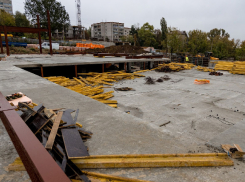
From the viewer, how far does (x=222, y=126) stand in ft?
20.9

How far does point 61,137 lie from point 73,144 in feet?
1.13

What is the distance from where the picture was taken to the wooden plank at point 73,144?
2588 millimetres

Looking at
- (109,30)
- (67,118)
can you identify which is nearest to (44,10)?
(109,30)

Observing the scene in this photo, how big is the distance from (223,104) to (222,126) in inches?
121

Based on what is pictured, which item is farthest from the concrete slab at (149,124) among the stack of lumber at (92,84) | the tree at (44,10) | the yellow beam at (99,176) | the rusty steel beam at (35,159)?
the tree at (44,10)

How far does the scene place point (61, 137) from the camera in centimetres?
300

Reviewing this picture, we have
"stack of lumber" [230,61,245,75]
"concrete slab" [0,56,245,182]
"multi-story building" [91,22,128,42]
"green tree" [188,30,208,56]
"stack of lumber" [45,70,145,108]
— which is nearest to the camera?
"concrete slab" [0,56,245,182]

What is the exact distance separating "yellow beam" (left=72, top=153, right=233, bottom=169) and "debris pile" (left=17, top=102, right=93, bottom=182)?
15cm

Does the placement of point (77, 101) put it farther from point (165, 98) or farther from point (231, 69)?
point (231, 69)

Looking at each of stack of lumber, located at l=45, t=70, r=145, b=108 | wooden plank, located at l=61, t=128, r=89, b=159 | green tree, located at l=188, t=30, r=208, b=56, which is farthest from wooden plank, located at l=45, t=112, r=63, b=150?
green tree, located at l=188, t=30, r=208, b=56

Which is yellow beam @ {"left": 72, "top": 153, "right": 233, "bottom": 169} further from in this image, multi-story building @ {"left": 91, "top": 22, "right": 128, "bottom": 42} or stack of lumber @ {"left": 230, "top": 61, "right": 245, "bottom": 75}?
multi-story building @ {"left": 91, "top": 22, "right": 128, "bottom": 42}

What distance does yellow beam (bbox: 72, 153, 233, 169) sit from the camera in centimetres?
257

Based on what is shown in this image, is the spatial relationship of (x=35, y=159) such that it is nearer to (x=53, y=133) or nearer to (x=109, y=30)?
(x=53, y=133)

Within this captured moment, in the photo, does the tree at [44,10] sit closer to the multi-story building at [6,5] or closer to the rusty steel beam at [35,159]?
the rusty steel beam at [35,159]
